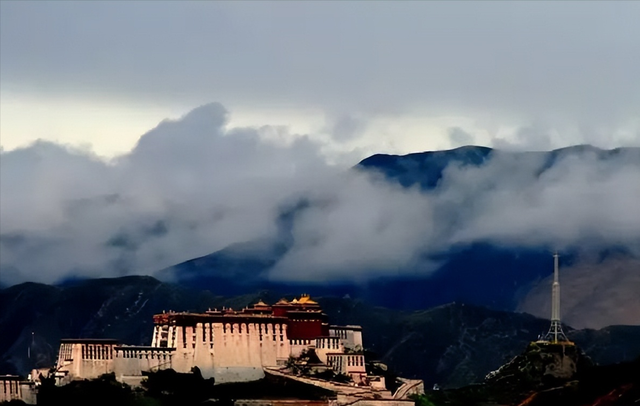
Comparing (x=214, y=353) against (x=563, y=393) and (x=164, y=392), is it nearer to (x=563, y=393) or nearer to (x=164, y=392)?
Result: (x=164, y=392)

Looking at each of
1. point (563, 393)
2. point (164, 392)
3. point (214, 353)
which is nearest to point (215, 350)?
point (214, 353)

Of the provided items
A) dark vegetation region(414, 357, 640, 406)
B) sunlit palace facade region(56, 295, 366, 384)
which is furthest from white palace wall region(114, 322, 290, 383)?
dark vegetation region(414, 357, 640, 406)

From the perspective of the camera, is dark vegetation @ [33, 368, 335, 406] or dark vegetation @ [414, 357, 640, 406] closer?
dark vegetation @ [33, 368, 335, 406]

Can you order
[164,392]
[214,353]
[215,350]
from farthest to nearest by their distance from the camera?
[214,353] < [215,350] < [164,392]

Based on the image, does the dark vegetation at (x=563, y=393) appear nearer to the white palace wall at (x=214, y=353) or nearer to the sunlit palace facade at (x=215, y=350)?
the sunlit palace facade at (x=215, y=350)

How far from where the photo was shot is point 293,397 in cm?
15425

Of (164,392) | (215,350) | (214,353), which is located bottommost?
(164,392)

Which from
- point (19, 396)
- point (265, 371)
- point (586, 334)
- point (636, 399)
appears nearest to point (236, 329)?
point (265, 371)

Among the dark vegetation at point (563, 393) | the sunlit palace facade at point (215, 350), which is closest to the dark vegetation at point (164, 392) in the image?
the sunlit palace facade at point (215, 350)

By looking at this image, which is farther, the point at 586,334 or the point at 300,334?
the point at 586,334

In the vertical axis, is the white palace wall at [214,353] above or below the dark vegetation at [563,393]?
above

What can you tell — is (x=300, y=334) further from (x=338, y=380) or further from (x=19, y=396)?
(x=19, y=396)

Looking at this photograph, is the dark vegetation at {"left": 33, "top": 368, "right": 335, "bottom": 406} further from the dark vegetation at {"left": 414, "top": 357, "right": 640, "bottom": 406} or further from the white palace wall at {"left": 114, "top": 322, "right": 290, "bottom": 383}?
the dark vegetation at {"left": 414, "top": 357, "right": 640, "bottom": 406}

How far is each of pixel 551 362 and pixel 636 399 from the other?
6766 millimetres
